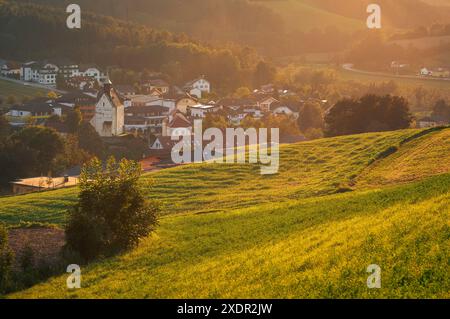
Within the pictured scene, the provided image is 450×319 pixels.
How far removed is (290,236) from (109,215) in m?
5.03

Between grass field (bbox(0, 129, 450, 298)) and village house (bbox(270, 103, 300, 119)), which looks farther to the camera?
village house (bbox(270, 103, 300, 119))

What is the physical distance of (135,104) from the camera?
78.8 m

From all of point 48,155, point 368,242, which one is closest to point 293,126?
point 48,155

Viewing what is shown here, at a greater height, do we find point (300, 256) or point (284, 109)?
point (284, 109)

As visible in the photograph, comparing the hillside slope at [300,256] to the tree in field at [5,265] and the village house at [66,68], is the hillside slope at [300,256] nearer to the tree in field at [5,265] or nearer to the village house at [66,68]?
the tree in field at [5,265]

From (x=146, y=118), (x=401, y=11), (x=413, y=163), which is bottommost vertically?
(x=413, y=163)

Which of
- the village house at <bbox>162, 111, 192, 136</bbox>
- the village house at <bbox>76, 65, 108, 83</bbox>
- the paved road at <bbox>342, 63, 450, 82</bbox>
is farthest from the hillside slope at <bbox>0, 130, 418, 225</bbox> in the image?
the village house at <bbox>76, 65, 108, 83</bbox>

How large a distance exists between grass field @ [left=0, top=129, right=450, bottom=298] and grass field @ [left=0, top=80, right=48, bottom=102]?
5836cm

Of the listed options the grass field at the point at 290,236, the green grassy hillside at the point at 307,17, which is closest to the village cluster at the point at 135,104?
the grass field at the point at 290,236

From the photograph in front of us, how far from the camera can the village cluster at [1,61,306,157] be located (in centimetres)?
6488

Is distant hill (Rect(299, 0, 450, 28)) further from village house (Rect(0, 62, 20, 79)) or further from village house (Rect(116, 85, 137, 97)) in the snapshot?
→ village house (Rect(0, 62, 20, 79))

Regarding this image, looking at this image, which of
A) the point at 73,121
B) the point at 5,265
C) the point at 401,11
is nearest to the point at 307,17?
the point at 401,11

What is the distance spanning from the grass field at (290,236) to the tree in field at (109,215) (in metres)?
0.72

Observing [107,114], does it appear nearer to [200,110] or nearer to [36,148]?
[200,110]
